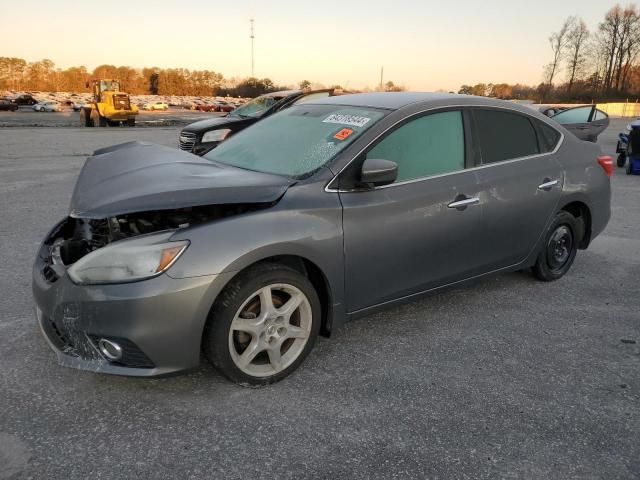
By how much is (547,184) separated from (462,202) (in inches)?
40.1

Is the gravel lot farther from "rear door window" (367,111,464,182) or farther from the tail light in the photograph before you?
the tail light

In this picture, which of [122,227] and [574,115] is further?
[574,115]

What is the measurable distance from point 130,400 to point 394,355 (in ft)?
5.01

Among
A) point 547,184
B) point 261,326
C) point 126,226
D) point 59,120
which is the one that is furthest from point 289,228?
point 59,120

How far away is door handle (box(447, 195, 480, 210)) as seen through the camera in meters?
3.44

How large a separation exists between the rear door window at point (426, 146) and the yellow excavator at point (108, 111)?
27.7 meters

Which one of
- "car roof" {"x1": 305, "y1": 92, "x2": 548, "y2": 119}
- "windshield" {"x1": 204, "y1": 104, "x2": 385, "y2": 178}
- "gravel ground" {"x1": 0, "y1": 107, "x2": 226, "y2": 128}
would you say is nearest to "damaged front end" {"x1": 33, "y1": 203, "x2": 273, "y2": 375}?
"windshield" {"x1": 204, "y1": 104, "x2": 385, "y2": 178}

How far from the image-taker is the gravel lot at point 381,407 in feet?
7.45

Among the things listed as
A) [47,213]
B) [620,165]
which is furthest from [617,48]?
[47,213]

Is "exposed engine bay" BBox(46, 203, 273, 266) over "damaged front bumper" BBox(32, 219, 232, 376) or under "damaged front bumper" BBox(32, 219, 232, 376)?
over

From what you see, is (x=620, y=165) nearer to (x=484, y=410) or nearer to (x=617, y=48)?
(x=484, y=410)

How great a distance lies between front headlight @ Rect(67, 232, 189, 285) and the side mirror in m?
1.07

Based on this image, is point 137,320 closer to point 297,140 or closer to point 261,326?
point 261,326

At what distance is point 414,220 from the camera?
10.6ft
